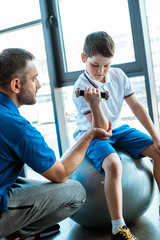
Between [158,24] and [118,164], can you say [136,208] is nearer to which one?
[118,164]

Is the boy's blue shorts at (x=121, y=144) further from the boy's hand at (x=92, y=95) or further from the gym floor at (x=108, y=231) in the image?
the gym floor at (x=108, y=231)

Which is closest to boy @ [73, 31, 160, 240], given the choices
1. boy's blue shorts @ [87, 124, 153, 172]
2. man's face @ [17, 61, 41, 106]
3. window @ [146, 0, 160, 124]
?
boy's blue shorts @ [87, 124, 153, 172]

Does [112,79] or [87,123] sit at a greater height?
[112,79]

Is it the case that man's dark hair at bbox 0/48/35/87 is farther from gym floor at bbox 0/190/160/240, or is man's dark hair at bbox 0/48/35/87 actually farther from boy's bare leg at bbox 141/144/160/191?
gym floor at bbox 0/190/160/240

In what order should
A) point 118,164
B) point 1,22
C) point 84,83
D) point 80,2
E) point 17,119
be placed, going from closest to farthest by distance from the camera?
point 17,119 → point 118,164 → point 84,83 → point 80,2 → point 1,22

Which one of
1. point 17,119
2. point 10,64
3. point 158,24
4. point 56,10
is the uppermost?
point 56,10

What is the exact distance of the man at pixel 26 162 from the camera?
3.87 feet

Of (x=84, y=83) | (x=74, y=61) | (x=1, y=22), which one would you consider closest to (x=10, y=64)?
(x=84, y=83)

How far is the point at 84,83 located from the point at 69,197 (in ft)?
2.47

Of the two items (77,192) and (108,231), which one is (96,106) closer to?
(77,192)

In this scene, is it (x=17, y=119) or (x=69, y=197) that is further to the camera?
(x=69, y=197)

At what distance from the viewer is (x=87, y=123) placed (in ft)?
5.81

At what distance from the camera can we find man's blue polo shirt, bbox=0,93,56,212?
116cm

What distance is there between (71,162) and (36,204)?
0.25 meters
